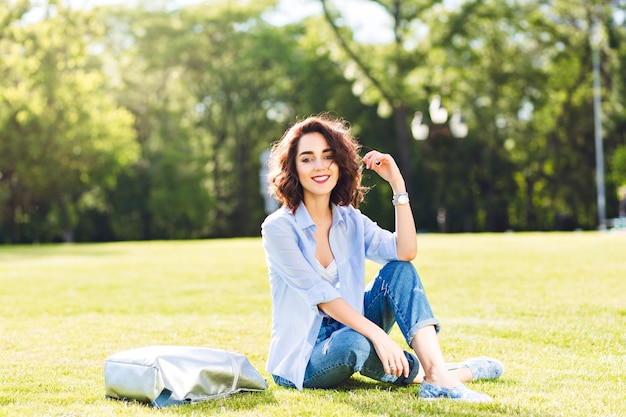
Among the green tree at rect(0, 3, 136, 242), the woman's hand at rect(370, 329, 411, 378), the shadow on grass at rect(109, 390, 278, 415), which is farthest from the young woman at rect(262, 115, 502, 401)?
the green tree at rect(0, 3, 136, 242)

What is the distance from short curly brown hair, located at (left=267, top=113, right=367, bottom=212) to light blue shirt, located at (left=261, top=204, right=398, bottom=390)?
82 millimetres

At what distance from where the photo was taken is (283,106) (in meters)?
43.4

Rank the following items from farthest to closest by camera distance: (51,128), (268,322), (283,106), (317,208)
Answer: (283,106) → (51,128) → (268,322) → (317,208)

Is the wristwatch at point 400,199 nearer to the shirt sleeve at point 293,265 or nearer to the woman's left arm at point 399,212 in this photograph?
the woman's left arm at point 399,212

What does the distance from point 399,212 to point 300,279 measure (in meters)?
0.85

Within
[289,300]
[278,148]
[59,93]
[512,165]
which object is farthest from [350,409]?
[512,165]

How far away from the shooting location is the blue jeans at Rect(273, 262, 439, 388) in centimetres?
453

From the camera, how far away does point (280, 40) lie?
41969 millimetres

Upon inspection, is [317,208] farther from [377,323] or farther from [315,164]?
[377,323]

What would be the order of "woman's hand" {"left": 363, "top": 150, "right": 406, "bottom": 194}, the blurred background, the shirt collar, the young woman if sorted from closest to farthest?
1. the young woman
2. the shirt collar
3. "woman's hand" {"left": 363, "top": 150, "right": 406, "bottom": 194}
4. the blurred background

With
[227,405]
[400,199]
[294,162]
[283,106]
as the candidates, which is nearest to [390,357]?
[227,405]

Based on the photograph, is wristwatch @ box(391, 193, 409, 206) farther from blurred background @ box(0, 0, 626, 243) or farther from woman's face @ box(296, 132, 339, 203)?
blurred background @ box(0, 0, 626, 243)

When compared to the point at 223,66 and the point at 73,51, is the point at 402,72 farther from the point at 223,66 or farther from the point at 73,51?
the point at 73,51

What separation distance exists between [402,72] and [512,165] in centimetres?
901
